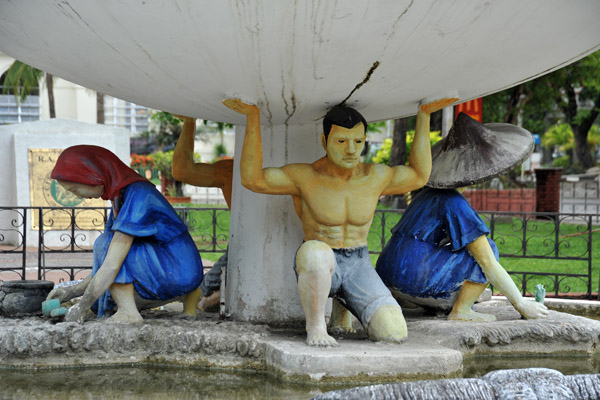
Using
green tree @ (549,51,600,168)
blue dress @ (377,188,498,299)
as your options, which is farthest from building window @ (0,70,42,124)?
blue dress @ (377,188,498,299)

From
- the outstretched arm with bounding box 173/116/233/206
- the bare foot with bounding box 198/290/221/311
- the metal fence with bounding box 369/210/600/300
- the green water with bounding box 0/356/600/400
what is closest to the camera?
the green water with bounding box 0/356/600/400

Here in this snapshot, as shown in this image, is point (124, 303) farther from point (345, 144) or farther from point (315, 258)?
point (345, 144)

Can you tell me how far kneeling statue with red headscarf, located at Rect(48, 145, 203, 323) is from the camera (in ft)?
12.0

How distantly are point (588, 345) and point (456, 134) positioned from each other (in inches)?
52.0

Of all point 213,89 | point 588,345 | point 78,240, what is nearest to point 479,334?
point 588,345

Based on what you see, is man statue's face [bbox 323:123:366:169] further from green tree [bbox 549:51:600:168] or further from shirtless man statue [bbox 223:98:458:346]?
green tree [bbox 549:51:600:168]

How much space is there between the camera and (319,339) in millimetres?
3314

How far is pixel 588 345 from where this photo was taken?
3.74m

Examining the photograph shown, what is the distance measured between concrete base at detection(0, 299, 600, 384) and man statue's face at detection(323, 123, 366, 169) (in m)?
0.87

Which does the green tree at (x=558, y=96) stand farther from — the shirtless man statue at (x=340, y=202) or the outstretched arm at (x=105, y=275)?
the outstretched arm at (x=105, y=275)

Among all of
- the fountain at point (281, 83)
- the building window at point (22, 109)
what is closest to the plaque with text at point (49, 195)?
the fountain at point (281, 83)

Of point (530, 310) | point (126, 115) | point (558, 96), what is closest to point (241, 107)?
point (530, 310)

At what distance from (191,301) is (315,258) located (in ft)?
3.49

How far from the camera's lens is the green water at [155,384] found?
3051 millimetres
